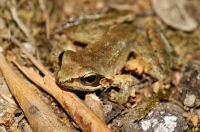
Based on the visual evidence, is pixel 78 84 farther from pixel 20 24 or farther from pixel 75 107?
pixel 20 24

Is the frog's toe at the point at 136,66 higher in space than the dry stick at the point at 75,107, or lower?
lower

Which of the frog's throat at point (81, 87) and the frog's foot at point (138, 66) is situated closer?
the frog's throat at point (81, 87)

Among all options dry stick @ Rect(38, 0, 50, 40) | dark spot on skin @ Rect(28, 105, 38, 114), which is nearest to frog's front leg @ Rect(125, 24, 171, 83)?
dry stick @ Rect(38, 0, 50, 40)

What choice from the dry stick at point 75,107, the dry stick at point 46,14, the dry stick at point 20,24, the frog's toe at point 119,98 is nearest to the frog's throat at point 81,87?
the dry stick at point 75,107

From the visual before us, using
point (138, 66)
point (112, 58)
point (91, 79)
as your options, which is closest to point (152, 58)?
point (138, 66)

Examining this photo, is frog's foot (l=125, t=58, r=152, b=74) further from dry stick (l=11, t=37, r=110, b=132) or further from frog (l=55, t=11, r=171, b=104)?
dry stick (l=11, t=37, r=110, b=132)

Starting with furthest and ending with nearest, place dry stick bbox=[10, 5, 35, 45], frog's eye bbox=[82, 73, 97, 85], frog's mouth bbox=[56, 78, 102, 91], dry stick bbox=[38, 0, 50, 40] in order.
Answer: dry stick bbox=[38, 0, 50, 40] < dry stick bbox=[10, 5, 35, 45] < frog's eye bbox=[82, 73, 97, 85] < frog's mouth bbox=[56, 78, 102, 91]

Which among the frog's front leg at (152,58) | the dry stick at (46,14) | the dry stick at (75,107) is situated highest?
the dry stick at (46,14)

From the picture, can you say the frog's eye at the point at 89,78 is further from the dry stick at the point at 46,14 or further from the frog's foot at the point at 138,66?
the dry stick at the point at 46,14
